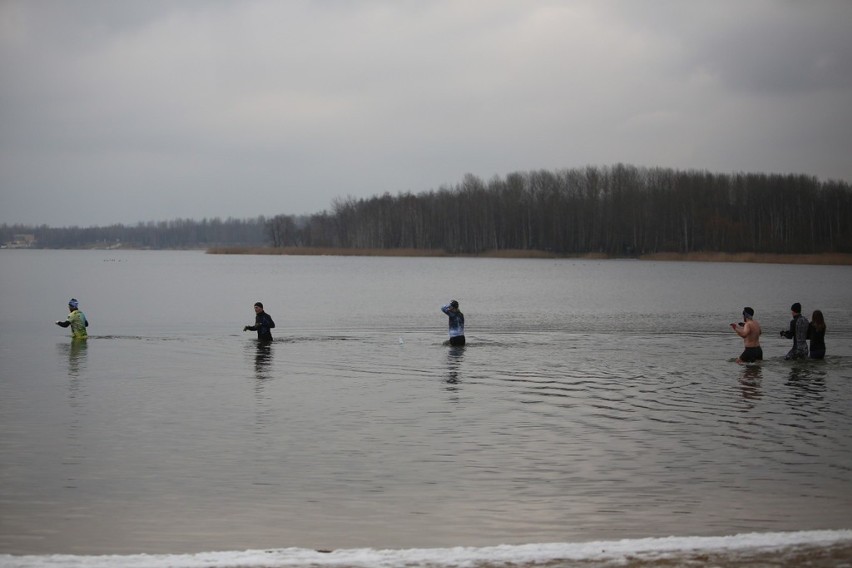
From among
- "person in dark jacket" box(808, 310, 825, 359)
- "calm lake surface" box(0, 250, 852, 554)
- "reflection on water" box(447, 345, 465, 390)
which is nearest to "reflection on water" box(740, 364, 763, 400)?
"calm lake surface" box(0, 250, 852, 554)

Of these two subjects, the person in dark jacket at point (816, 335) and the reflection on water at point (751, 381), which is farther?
the person in dark jacket at point (816, 335)

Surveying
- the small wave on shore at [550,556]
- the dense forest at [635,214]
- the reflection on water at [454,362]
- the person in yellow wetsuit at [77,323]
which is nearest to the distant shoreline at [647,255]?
the dense forest at [635,214]

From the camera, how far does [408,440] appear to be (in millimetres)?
15016

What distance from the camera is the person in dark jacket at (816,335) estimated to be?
24.0 meters

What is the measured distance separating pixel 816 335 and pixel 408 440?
13.9 meters

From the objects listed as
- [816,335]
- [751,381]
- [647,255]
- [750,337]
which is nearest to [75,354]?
[751,381]

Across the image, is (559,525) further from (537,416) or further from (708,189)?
(708,189)

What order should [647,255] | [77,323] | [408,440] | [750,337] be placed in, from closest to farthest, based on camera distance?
[408,440] → [750,337] → [77,323] → [647,255]

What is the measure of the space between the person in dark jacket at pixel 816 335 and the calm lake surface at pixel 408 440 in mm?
756

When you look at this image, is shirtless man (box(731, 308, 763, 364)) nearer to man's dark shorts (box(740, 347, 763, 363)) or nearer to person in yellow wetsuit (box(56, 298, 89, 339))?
man's dark shorts (box(740, 347, 763, 363))

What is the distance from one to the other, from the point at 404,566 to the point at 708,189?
15126 cm

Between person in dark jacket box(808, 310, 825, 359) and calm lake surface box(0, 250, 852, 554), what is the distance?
756 mm

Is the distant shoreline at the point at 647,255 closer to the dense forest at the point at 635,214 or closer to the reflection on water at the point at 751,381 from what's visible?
the dense forest at the point at 635,214

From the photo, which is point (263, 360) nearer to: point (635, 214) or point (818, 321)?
point (818, 321)
